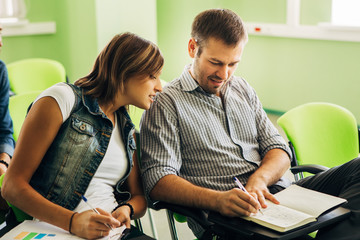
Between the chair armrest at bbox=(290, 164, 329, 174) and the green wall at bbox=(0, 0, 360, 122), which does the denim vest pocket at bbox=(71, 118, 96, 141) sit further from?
the green wall at bbox=(0, 0, 360, 122)

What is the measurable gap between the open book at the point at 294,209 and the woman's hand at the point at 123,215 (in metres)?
0.39

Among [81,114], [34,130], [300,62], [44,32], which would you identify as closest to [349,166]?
[81,114]

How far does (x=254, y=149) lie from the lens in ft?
7.16

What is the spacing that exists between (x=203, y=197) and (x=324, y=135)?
93 cm

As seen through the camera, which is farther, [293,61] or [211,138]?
[293,61]

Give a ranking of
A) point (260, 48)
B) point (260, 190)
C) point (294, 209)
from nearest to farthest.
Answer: point (294, 209)
point (260, 190)
point (260, 48)

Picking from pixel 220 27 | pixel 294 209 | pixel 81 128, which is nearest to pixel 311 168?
pixel 294 209

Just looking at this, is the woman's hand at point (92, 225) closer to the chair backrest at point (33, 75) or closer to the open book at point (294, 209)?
the open book at point (294, 209)

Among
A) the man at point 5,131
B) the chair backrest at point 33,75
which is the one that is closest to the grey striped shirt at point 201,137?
the man at point 5,131

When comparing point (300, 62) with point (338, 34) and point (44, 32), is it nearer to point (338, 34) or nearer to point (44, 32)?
point (338, 34)

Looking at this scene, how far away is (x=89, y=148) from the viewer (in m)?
1.61

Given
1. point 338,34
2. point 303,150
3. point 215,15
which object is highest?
point 215,15

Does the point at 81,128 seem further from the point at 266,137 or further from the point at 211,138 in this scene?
the point at 266,137

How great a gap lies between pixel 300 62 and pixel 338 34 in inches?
20.6
